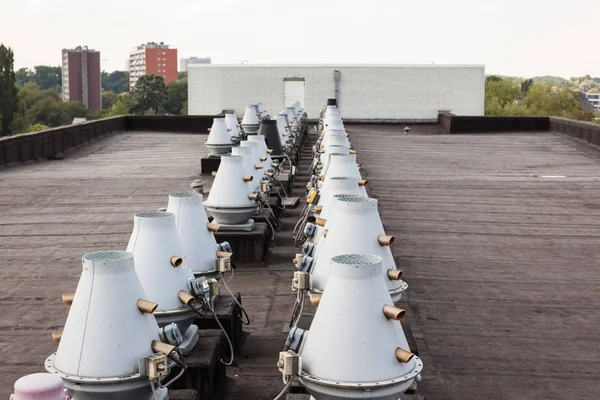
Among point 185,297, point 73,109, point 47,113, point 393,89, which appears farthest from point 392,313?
point 73,109

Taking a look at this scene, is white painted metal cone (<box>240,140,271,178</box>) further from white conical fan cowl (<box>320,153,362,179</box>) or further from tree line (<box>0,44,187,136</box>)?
tree line (<box>0,44,187,136</box>)

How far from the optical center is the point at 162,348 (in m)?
5.16

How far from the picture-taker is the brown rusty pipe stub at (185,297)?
6.24 m

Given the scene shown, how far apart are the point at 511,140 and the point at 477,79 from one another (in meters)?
18.8

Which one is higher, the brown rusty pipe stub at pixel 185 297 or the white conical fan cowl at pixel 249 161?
the white conical fan cowl at pixel 249 161

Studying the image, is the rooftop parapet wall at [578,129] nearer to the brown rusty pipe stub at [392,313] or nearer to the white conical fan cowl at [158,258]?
the white conical fan cowl at [158,258]

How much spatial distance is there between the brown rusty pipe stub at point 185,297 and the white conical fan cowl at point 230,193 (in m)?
4.60

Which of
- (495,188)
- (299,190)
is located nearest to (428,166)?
(495,188)

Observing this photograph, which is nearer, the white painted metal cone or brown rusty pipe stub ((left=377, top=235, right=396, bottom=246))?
brown rusty pipe stub ((left=377, top=235, right=396, bottom=246))

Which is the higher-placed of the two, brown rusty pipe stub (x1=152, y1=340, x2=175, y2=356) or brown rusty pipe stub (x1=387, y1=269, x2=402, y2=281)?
brown rusty pipe stub (x1=387, y1=269, x2=402, y2=281)

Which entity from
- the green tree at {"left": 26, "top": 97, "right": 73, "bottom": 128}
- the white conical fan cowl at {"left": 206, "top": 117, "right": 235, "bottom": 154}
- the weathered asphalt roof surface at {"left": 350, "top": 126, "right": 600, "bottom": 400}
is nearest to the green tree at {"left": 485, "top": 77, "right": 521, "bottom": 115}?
the green tree at {"left": 26, "top": 97, "right": 73, "bottom": 128}

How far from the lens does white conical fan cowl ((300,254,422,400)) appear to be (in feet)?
15.8

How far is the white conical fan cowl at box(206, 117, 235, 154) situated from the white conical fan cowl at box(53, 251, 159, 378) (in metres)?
14.7

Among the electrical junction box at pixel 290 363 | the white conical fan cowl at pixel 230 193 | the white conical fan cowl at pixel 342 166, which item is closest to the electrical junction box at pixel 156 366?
the electrical junction box at pixel 290 363
